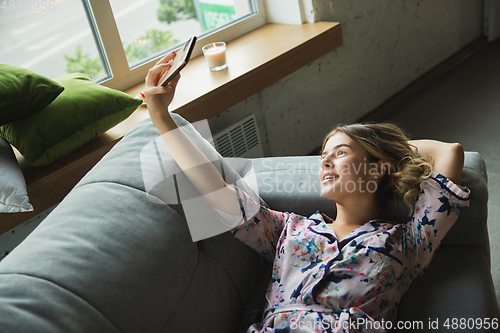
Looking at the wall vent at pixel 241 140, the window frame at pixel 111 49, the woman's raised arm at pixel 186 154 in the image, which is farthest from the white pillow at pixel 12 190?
the wall vent at pixel 241 140

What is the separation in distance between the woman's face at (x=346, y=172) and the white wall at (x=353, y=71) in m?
0.92

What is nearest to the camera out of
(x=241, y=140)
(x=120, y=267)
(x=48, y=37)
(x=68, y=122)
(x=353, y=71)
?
(x=120, y=267)

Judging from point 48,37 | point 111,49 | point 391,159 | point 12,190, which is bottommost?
point 391,159

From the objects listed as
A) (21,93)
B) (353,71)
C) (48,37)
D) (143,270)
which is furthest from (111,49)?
(353,71)

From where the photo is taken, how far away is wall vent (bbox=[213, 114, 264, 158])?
1954 mm

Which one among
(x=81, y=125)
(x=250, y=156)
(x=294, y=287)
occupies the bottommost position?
(x=250, y=156)

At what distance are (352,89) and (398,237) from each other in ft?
5.16

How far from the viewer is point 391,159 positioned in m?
1.17

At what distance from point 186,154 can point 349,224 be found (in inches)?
19.1

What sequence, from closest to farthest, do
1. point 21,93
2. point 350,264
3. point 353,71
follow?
point 350,264, point 21,93, point 353,71

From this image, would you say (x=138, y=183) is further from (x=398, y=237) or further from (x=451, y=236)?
(x=451, y=236)

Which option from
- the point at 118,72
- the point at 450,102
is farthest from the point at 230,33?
the point at 450,102

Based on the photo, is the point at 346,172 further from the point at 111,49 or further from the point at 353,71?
the point at 353,71

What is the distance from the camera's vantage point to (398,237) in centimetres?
108
